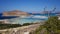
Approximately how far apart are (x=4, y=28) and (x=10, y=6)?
665mm

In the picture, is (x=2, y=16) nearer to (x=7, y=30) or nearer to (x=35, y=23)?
(x=7, y=30)

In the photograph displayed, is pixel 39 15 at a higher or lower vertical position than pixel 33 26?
higher

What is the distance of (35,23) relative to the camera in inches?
174

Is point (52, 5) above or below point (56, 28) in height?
above

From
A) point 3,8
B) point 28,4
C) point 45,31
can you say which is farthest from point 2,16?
point 45,31

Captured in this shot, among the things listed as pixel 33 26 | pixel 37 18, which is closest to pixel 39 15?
pixel 37 18

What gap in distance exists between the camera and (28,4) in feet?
14.6

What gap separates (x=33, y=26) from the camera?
4.35m

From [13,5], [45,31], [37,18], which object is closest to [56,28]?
[45,31]

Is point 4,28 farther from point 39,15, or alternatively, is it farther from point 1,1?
point 39,15

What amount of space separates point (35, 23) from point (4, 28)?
91 centimetres

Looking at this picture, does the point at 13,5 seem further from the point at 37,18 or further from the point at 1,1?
the point at 37,18

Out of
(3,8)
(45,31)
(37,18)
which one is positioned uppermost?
(3,8)

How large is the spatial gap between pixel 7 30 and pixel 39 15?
1036 mm
